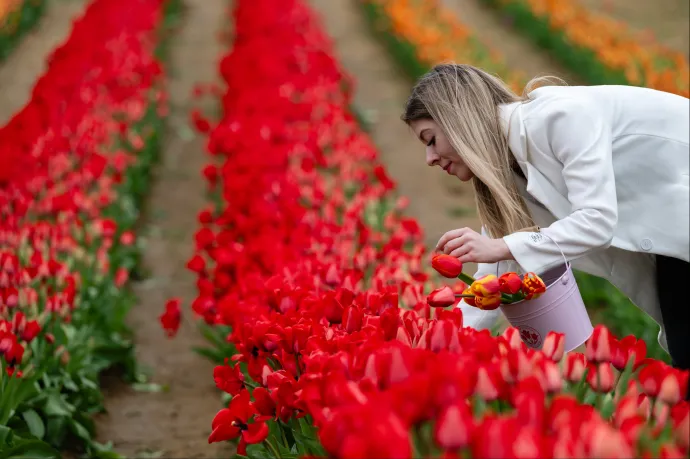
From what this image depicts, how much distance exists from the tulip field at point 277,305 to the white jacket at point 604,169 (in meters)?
0.17

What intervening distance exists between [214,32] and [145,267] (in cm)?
823

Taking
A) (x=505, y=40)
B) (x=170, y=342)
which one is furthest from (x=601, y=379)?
(x=505, y=40)

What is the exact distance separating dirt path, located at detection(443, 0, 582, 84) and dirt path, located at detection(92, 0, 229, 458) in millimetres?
4295

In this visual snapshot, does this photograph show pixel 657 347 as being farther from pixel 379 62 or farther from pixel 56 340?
pixel 379 62

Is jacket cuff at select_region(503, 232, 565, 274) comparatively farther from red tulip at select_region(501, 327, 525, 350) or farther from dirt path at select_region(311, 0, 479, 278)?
dirt path at select_region(311, 0, 479, 278)

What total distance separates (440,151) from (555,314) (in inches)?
20.1

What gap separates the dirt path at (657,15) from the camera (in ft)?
42.5

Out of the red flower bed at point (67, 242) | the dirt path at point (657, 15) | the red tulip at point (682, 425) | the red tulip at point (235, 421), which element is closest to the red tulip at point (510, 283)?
the red tulip at point (682, 425)

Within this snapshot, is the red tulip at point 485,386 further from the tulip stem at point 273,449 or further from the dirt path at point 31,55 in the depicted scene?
the dirt path at point 31,55

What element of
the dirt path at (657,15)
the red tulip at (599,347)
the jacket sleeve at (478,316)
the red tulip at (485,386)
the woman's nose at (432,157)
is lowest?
the dirt path at (657,15)

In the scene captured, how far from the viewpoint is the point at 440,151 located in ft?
8.01

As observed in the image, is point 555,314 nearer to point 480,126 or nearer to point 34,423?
point 480,126

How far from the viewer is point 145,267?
20.6ft

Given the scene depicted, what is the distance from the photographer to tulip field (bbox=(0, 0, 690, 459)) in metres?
1.59
